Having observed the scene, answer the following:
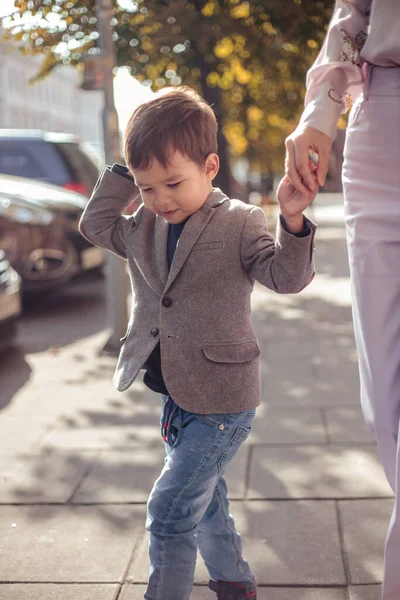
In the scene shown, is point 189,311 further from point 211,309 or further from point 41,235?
point 41,235

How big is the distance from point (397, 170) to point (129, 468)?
93.4 inches

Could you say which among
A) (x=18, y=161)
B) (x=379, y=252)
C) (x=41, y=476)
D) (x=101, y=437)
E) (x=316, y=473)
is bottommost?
(x=18, y=161)

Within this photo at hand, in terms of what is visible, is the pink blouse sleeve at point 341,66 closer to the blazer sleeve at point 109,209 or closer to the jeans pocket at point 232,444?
the blazer sleeve at point 109,209

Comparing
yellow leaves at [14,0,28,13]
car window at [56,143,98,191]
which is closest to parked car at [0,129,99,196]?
car window at [56,143,98,191]

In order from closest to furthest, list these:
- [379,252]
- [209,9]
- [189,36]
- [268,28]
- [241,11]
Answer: [379,252] → [209,9] → [241,11] → [189,36] → [268,28]

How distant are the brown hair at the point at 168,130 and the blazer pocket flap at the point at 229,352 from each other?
469mm

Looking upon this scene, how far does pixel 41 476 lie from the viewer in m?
4.08

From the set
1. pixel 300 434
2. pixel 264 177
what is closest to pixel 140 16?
pixel 300 434

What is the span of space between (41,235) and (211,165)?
22.2 ft

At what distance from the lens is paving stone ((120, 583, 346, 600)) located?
284cm

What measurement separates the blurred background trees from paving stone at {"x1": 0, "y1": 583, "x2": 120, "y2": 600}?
1721mm

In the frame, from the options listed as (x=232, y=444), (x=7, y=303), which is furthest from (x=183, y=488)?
(x=7, y=303)

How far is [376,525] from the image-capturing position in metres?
3.36

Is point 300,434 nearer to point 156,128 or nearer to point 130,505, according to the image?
point 130,505
